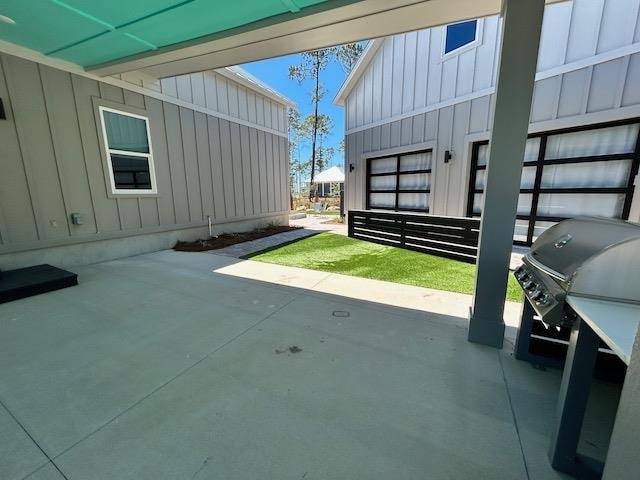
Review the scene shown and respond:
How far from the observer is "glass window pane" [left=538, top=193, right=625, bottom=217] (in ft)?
15.2

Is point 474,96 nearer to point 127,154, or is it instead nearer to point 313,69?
point 127,154

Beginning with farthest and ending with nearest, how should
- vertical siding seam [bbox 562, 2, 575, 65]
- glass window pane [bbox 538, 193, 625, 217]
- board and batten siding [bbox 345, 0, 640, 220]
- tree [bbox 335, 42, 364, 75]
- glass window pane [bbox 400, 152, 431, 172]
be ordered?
tree [bbox 335, 42, 364, 75] → glass window pane [bbox 400, 152, 431, 172] → glass window pane [bbox 538, 193, 625, 217] → vertical siding seam [bbox 562, 2, 575, 65] → board and batten siding [bbox 345, 0, 640, 220]

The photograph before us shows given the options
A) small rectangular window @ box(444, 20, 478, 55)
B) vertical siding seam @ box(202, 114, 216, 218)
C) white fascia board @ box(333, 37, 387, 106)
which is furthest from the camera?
white fascia board @ box(333, 37, 387, 106)

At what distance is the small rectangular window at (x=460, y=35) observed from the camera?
5824 millimetres

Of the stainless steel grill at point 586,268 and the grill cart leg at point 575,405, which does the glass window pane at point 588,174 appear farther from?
the grill cart leg at point 575,405

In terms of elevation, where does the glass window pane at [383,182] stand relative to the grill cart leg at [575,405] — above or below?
above

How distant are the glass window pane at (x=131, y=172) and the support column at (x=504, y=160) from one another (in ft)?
20.1

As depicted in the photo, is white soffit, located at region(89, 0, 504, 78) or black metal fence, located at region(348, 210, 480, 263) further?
black metal fence, located at region(348, 210, 480, 263)

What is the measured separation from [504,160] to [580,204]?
439 cm

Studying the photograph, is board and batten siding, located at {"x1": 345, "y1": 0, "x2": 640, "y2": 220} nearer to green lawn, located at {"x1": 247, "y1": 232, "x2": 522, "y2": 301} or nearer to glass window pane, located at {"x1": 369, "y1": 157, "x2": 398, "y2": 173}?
glass window pane, located at {"x1": 369, "y1": 157, "x2": 398, "y2": 173}

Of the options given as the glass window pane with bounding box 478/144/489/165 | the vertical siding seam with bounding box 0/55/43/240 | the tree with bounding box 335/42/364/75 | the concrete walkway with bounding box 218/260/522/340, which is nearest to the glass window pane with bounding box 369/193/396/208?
the glass window pane with bounding box 478/144/489/165

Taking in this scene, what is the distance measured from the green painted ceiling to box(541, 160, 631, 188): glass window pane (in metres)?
5.37

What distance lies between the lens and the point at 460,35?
604 centimetres

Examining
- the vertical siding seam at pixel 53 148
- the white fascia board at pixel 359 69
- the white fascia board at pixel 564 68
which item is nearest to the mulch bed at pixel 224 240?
the vertical siding seam at pixel 53 148
